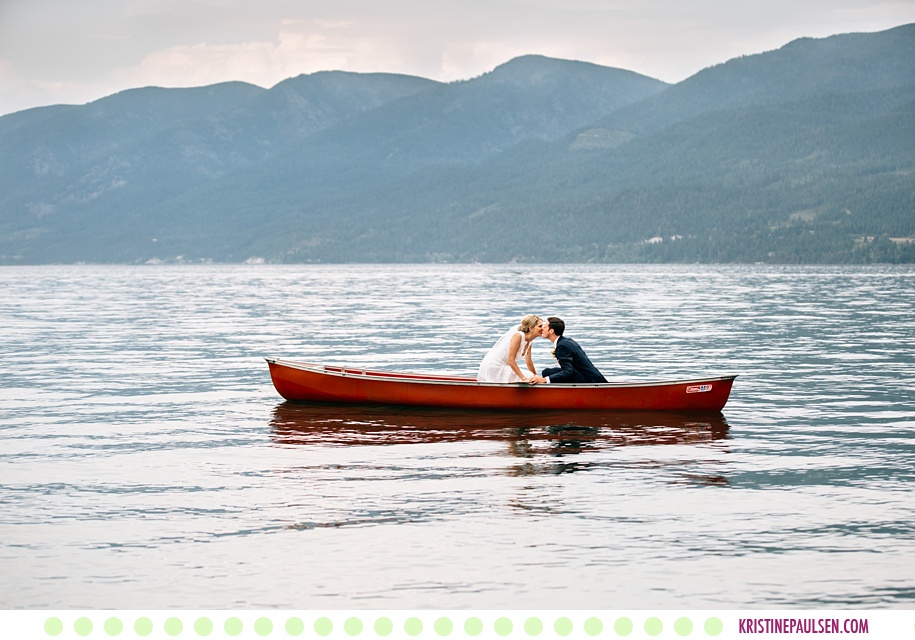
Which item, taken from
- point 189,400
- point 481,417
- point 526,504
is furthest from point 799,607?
point 189,400

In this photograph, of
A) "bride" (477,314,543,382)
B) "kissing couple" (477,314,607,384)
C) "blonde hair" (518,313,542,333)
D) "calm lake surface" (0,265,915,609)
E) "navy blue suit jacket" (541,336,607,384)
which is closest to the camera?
"calm lake surface" (0,265,915,609)

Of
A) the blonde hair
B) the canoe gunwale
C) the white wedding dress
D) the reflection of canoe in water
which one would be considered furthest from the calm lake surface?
the blonde hair

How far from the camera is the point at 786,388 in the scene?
1300 inches

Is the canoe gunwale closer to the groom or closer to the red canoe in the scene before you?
the red canoe

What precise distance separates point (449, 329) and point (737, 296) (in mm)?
47501

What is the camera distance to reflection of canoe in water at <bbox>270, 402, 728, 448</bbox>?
23641 millimetres

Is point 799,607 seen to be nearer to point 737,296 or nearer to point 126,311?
point 126,311

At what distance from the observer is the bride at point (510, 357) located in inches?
1021

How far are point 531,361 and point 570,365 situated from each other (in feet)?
3.10

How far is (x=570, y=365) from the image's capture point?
26.4 metres
